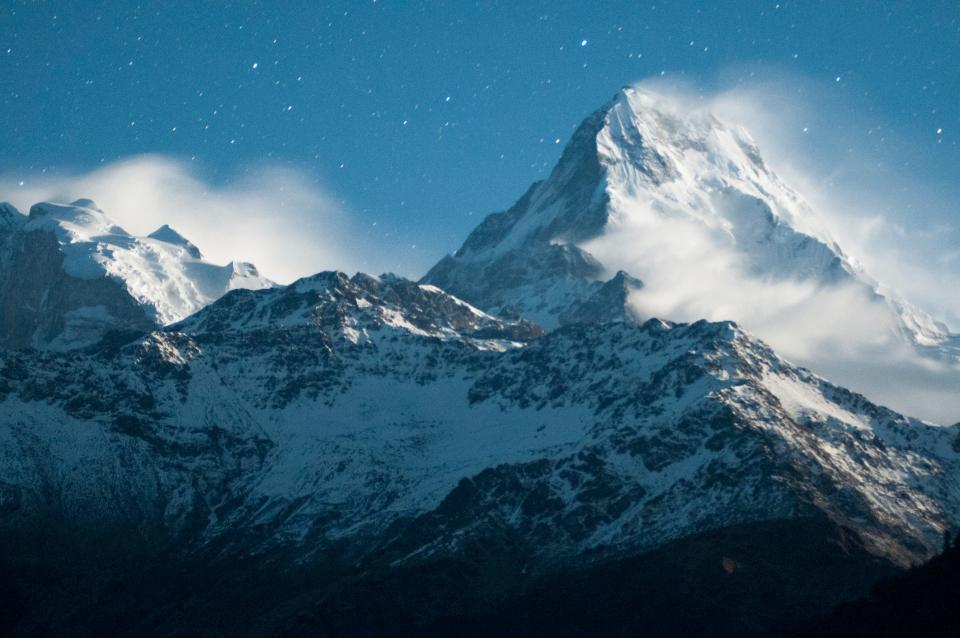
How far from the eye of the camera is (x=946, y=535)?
180m

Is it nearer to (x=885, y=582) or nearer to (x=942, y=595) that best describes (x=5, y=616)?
(x=942, y=595)

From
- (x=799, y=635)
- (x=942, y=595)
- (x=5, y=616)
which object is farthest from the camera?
(x=799, y=635)

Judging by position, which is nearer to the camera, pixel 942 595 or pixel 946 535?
pixel 942 595

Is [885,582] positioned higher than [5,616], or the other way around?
[5,616]

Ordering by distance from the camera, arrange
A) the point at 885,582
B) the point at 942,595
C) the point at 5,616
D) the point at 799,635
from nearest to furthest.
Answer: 1. the point at 5,616
2. the point at 942,595
3. the point at 799,635
4. the point at 885,582

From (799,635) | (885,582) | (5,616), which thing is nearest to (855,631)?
(799,635)

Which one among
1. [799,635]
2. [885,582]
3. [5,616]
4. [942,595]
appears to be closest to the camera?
[5,616]

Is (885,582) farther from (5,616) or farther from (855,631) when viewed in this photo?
(5,616)

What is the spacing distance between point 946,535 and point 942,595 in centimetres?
3077

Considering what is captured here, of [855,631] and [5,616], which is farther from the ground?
[5,616]

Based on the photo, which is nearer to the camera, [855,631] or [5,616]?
[5,616]

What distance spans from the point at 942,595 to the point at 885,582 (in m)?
28.3

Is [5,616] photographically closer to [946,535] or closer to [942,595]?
[942,595]

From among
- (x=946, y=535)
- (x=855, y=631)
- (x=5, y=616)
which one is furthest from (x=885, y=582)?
(x=5, y=616)
